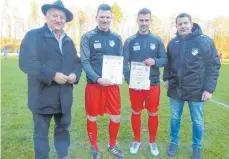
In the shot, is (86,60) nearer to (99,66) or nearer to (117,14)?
(99,66)

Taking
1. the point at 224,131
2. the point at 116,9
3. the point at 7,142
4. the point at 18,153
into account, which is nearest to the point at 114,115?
the point at 18,153

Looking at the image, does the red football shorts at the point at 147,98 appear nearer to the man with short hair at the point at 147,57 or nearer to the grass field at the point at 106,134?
the man with short hair at the point at 147,57

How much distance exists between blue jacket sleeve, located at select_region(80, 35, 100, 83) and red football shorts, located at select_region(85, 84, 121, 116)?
0.72 feet

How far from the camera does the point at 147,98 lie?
177 inches

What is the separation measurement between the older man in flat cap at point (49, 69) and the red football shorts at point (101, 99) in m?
0.42

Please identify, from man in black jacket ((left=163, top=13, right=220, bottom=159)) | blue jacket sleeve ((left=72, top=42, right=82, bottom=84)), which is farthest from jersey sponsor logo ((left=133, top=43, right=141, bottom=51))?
blue jacket sleeve ((left=72, top=42, right=82, bottom=84))

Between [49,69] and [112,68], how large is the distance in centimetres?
102

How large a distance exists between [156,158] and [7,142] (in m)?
2.74

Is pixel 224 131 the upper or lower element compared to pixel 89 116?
lower

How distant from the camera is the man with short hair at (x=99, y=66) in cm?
409

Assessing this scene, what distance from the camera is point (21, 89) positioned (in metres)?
10.7

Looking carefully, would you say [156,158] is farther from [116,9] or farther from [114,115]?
[116,9]

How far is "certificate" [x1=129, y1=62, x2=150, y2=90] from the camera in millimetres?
4324

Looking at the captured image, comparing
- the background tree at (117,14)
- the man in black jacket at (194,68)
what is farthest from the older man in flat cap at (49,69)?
the background tree at (117,14)
